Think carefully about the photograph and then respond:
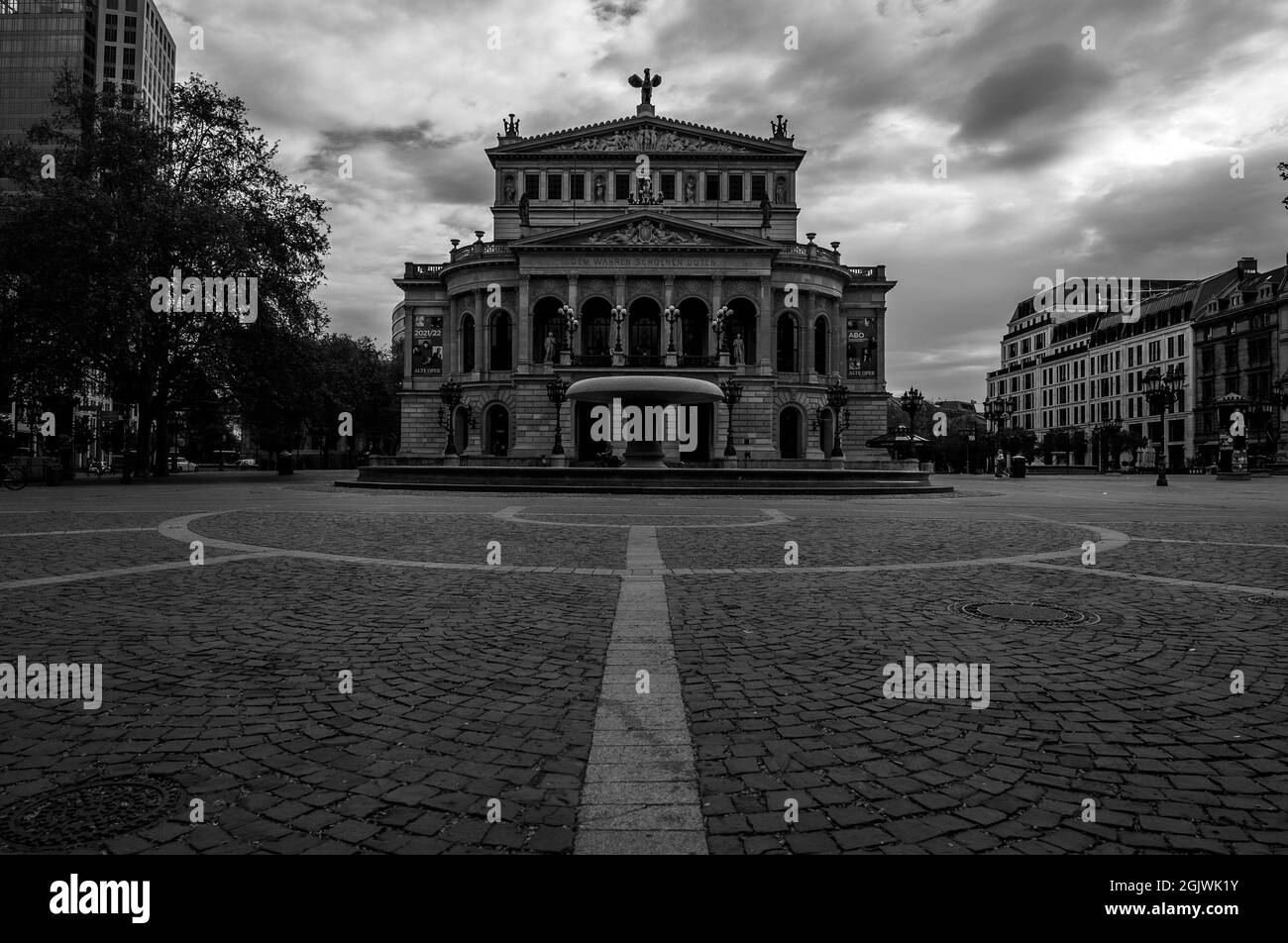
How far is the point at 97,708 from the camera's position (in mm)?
3648

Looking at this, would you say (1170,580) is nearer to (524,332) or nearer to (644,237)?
(644,237)

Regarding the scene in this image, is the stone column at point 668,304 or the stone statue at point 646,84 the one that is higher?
the stone statue at point 646,84

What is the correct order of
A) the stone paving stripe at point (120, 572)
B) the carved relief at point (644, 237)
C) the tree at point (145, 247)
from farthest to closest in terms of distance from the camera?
1. the carved relief at point (644, 237)
2. the tree at point (145, 247)
3. the stone paving stripe at point (120, 572)

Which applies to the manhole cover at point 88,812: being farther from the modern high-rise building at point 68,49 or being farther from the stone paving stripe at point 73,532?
the modern high-rise building at point 68,49

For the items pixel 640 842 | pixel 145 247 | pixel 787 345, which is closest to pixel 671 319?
pixel 787 345

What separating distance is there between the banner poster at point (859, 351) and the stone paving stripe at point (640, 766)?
5429 cm

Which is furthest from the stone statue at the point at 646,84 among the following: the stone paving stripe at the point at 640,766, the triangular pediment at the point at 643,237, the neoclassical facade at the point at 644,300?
the stone paving stripe at the point at 640,766

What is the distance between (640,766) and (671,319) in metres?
45.9

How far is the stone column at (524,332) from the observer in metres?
49.3

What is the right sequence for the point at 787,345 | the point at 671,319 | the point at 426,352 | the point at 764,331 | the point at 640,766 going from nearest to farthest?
1. the point at 640,766
2. the point at 671,319
3. the point at 764,331
4. the point at 787,345
5. the point at 426,352

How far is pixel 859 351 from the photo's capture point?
56.4 metres

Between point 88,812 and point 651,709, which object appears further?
point 651,709

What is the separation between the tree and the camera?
1171 inches
